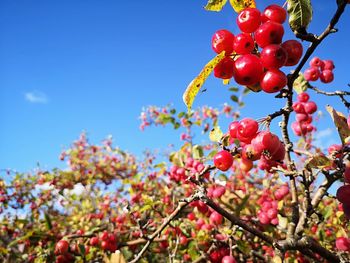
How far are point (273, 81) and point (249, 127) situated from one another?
1.13 feet

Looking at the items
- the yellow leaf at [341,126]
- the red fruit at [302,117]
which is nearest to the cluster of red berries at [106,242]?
the red fruit at [302,117]

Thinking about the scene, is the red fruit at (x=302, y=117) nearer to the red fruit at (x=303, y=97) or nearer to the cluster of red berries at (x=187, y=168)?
the red fruit at (x=303, y=97)

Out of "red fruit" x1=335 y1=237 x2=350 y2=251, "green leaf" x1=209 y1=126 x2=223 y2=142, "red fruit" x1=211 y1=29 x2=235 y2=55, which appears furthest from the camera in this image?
"red fruit" x1=335 y1=237 x2=350 y2=251

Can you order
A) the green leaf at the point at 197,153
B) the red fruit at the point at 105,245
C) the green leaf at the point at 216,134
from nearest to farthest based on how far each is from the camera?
the green leaf at the point at 216,134 < the green leaf at the point at 197,153 < the red fruit at the point at 105,245

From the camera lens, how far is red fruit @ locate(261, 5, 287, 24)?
55.6 inches

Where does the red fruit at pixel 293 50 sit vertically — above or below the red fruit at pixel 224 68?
below

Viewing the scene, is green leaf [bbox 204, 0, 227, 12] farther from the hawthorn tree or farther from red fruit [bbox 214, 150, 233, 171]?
red fruit [bbox 214, 150, 233, 171]

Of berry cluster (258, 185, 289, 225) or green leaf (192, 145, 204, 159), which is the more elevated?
green leaf (192, 145, 204, 159)

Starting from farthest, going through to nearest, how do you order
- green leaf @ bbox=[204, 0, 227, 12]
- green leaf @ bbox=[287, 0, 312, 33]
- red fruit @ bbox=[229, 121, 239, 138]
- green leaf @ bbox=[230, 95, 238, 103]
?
green leaf @ bbox=[230, 95, 238, 103], red fruit @ bbox=[229, 121, 239, 138], green leaf @ bbox=[204, 0, 227, 12], green leaf @ bbox=[287, 0, 312, 33]

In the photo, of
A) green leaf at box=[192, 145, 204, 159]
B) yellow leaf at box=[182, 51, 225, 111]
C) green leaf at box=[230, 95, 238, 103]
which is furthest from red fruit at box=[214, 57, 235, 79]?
green leaf at box=[230, 95, 238, 103]

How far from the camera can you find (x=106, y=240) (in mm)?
3578

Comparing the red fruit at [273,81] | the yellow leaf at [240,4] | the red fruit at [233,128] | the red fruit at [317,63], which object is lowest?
the red fruit at [273,81]

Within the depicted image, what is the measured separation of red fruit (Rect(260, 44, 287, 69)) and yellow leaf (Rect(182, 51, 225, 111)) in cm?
20

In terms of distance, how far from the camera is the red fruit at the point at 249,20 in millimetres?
1411
